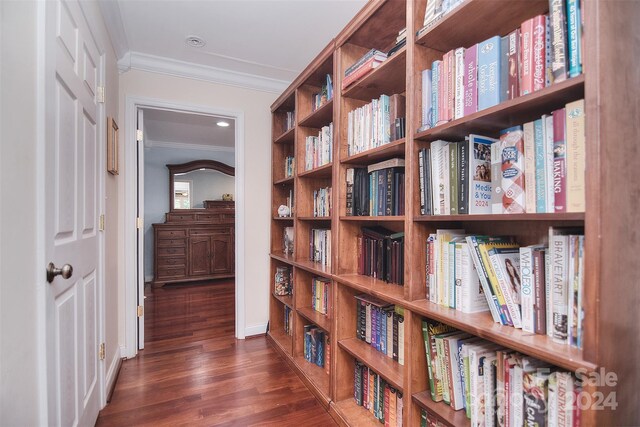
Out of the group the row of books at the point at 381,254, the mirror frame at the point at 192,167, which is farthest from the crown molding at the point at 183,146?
the row of books at the point at 381,254

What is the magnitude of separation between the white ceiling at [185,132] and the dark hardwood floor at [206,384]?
224cm

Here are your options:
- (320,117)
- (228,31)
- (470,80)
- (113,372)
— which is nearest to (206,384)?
(113,372)

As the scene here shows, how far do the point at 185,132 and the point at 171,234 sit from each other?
158 centimetres

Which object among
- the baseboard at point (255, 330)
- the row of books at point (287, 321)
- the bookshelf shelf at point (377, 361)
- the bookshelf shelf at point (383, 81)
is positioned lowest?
the baseboard at point (255, 330)

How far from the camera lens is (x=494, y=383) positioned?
3.39 feet

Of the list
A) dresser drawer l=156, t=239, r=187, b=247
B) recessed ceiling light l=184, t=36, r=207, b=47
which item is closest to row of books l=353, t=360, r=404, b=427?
recessed ceiling light l=184, t=36, r=207, b=47

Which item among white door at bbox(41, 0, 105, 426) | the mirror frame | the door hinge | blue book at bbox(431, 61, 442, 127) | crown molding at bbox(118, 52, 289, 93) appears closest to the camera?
white door at bbox(41, 0, 105, 426)

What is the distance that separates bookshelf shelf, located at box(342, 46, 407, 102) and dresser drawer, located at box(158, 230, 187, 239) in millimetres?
4023

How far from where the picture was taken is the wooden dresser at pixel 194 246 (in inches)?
189

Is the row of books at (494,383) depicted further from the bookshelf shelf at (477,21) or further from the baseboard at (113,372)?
the baseboard at (113,372)

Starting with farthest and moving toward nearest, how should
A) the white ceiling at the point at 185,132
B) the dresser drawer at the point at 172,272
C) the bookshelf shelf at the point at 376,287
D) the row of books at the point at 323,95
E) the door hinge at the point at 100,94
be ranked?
the dresser drawer at the point at 172,272 → the white ceiling at the point at 185,132 → the row of books at the point at 323,95 → the door hinge at the point at 100,94 → the bookshelf shelf at the point at 376,287

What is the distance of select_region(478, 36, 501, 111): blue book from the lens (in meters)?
1.00

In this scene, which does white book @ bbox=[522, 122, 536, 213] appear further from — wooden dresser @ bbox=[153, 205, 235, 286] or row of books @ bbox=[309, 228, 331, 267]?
wooden dresser @ bbox=[153, 205, 235, 286]

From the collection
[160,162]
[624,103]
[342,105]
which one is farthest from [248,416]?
[160,162]
